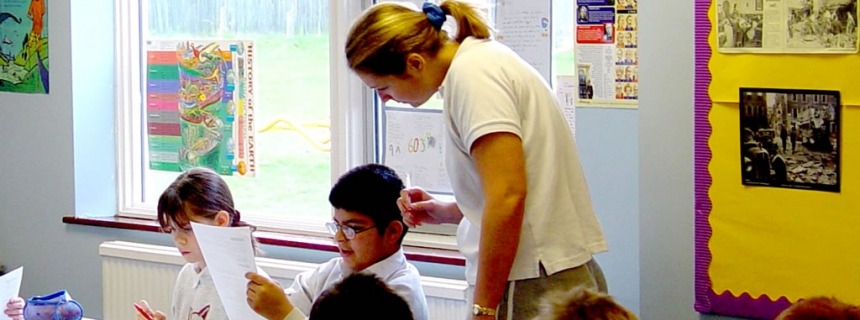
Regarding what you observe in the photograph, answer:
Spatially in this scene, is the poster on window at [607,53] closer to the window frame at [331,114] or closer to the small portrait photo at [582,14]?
the small portrait photo at [582,14]

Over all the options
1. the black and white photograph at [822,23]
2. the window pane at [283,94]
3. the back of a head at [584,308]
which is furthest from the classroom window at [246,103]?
the back of a head at [584,308]

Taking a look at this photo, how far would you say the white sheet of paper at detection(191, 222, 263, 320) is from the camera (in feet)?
6.91

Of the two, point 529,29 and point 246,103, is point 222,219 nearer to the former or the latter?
point 529,29

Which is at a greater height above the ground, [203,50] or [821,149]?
[203,50]

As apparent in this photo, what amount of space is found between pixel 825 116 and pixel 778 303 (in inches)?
15.3

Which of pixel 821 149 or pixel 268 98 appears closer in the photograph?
pixel 821 149

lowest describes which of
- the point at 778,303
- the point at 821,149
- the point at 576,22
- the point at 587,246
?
the point at 778,303

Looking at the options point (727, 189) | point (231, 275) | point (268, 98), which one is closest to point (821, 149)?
point (727, 189)

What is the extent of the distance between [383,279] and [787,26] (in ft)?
2.97

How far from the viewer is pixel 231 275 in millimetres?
2205

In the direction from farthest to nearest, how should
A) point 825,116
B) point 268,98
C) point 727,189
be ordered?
point 268,98 < point 727,189 < point 825,116

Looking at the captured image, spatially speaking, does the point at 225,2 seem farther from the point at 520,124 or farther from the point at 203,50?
the point at 520,124

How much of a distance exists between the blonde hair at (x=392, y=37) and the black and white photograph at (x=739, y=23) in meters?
0.55

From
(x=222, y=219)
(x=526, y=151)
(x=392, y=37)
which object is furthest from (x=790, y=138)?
(x=222, y=219)
